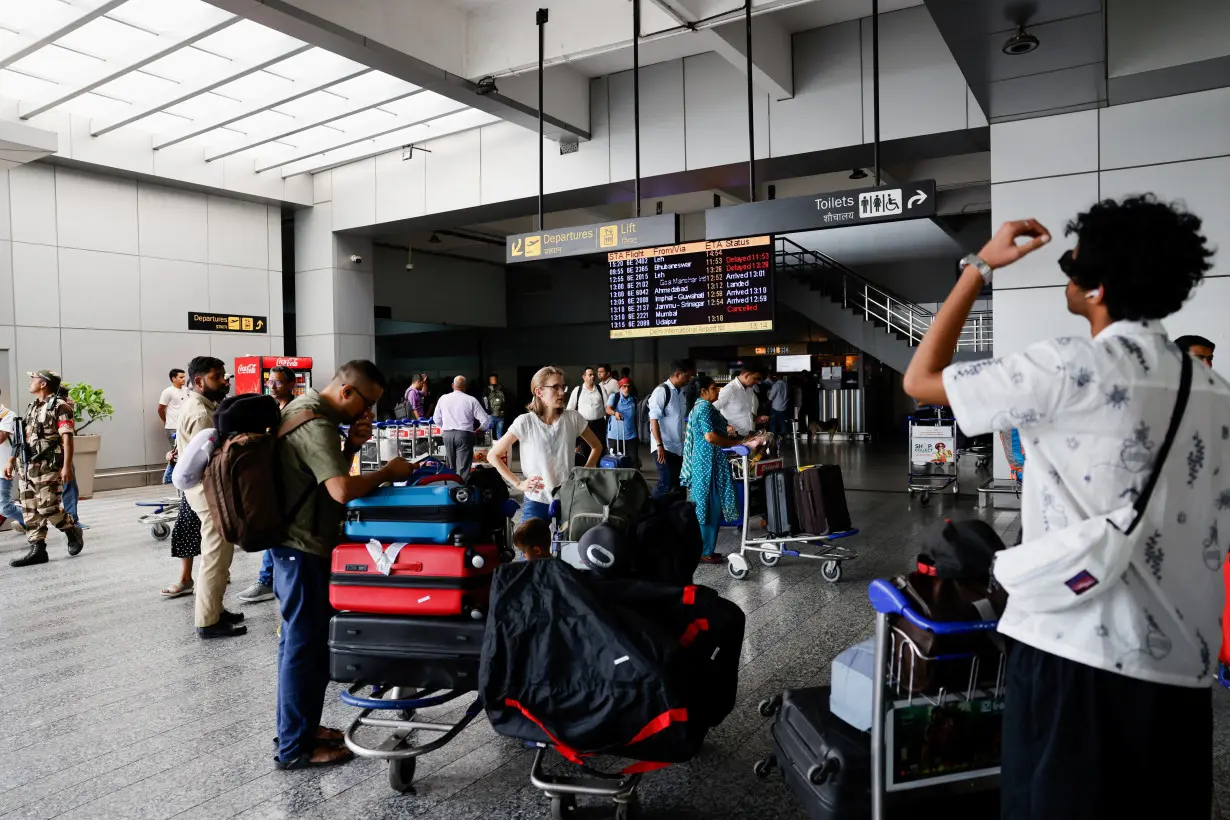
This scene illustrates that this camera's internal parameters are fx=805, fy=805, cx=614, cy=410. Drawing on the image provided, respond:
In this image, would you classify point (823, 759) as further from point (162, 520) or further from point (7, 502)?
point (7, 502)

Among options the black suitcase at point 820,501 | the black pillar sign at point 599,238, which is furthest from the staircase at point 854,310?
the black suitcase at point 820,501

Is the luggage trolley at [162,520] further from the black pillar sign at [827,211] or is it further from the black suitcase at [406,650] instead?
the black suitcase at [406,650]

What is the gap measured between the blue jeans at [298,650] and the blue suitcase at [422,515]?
0.96ft

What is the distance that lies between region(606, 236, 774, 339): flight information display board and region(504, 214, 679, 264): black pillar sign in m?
1.76

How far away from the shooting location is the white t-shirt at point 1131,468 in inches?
57.4

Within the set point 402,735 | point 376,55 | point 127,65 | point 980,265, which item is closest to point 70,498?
point 127,65

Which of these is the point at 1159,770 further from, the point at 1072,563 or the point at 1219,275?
the point at 1219,275

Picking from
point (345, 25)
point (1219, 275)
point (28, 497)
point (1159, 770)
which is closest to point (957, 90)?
point (1219, 275)

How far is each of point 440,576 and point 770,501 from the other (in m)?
4.17

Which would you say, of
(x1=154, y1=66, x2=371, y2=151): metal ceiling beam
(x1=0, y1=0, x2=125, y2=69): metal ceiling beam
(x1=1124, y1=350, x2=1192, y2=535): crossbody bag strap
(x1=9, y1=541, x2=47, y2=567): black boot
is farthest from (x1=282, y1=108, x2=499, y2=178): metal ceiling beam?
(x1=1124, y1=350, x2=1192, y2=535): crossbody bag strap

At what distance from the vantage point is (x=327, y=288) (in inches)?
576

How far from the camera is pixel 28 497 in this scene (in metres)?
7.11

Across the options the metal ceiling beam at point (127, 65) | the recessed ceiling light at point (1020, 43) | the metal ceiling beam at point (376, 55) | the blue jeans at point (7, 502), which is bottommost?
the blue jeans at point (7, 502)

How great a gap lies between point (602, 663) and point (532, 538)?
917 mm
